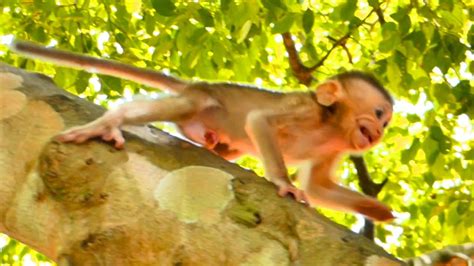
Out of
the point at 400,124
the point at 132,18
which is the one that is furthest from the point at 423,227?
the point at 132,18

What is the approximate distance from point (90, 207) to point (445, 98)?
2915 mm

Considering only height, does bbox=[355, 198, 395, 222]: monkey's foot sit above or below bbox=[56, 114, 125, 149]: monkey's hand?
above

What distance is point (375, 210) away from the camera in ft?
10.4

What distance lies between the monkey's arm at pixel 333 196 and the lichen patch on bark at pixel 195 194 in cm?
111

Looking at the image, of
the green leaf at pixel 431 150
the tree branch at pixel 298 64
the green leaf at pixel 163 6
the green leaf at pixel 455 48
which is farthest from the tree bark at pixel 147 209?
the tree branch at pixel 298 64

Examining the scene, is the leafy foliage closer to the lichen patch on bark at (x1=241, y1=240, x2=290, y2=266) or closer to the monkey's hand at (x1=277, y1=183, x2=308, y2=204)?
the monkey's hand at (x1=277, y1=183, x2=308, y2=204)

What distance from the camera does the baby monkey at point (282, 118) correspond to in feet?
10.5

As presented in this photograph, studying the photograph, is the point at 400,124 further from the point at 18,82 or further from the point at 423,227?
the point at 18,82

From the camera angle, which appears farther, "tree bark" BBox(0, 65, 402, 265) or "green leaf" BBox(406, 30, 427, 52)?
"green leaf" BBox(406, 30, 427, 52)

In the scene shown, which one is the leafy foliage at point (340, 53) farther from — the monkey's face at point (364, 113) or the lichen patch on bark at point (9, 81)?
the lichen patch on bark at point (9, 81)

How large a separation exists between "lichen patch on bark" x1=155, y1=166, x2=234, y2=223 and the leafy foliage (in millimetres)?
2075

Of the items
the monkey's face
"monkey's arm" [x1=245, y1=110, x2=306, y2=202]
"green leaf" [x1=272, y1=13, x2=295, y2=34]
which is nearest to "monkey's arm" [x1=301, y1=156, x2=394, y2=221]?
the monkey's face

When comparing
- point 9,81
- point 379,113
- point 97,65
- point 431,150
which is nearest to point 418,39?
point 431,150

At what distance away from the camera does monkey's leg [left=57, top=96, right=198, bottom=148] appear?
229 cm
